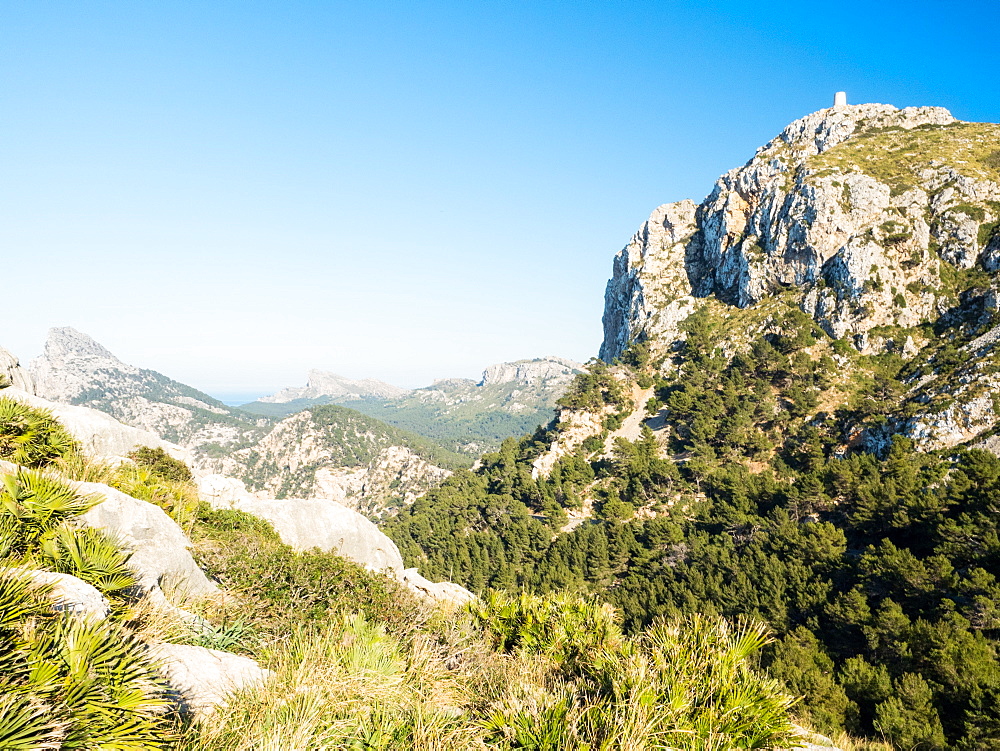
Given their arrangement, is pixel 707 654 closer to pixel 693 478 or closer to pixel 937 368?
pixel 693 478

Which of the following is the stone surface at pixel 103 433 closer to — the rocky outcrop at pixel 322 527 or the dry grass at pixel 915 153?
→ the rocky outcrop at pixel 322 527

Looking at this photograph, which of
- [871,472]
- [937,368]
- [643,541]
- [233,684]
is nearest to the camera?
[233,684]

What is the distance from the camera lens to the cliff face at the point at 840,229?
207 ft

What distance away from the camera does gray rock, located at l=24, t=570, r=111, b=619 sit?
4539mm

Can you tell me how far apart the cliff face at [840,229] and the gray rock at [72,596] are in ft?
257

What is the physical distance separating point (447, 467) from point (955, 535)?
129 metres

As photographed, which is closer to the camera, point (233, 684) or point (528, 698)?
point (233, 684)

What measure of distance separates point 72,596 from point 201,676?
167cm

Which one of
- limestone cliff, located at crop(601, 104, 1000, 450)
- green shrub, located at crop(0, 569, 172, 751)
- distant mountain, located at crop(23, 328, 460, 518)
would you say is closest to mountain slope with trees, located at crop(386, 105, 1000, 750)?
limestone cliff, located at crop(601, 104, 1000, 450)

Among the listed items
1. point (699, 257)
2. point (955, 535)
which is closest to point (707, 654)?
point (955, 535)

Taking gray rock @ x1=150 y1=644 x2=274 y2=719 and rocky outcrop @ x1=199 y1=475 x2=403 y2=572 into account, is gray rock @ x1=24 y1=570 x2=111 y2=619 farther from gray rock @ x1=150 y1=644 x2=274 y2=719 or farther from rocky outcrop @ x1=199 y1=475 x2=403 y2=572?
rocky outcrop @ x1=199 y1=475 x2=403 y2=572

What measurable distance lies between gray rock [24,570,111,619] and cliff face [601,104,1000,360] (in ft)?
257

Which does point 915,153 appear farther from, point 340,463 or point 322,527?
point 340,463

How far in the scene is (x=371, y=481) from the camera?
13862 cm
